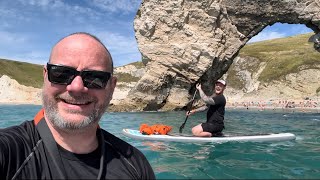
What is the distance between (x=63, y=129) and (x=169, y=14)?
38.9 m

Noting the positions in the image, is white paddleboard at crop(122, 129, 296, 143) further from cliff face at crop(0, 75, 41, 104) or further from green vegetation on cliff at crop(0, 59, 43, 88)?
green vegetation on cliff at crop(0, 59, 43, 88)

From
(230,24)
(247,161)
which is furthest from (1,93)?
(247,161)

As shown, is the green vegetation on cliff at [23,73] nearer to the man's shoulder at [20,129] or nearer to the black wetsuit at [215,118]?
the black wetsuit at [215,118]

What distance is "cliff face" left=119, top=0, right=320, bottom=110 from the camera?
129 feet

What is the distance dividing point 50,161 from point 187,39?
37.9m

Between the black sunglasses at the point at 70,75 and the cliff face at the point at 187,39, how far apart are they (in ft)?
120

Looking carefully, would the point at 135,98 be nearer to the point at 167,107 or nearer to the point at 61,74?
the point at 167,107

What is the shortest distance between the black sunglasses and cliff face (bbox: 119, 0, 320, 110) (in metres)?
36.7

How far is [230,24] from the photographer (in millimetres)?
40125

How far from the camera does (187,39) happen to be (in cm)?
4031

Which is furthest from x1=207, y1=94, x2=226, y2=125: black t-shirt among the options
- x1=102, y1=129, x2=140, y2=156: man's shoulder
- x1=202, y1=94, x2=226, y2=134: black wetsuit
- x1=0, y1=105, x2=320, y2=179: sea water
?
x1=102, y1=129, x2=140, y2=156: man's shoulder

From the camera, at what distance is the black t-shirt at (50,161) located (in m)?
3.11

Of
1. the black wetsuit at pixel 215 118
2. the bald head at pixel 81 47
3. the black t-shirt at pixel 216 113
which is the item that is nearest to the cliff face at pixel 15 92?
the black wetsuit at pixel 215 118

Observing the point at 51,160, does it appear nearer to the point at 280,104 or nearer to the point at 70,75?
the point at 70,75
